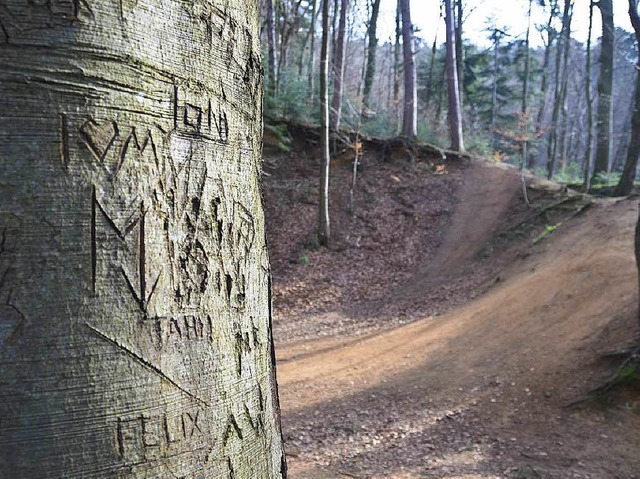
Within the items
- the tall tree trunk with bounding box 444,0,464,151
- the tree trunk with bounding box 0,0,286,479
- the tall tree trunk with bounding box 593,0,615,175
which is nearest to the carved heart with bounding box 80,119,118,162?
the tree trunk with bounding box 0,0,286,479

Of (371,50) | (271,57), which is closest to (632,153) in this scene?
(271,57)

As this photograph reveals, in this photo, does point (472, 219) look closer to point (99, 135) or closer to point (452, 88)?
point (452, 88)

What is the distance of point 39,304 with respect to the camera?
87 cm

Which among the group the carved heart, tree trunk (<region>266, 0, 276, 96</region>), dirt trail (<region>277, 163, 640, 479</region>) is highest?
tree trunk (<region>266, 0, 276, 96</region>)

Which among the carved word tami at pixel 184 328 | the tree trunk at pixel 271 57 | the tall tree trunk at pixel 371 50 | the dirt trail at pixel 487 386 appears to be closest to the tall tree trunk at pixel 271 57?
the tree trunk at pixel 271 57

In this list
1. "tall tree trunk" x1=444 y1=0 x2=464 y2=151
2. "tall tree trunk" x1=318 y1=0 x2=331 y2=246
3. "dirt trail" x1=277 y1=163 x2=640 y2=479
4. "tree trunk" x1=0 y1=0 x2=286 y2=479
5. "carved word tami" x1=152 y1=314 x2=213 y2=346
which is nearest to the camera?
"tree trunk" x1=0 y1=0 x2=286 y2=479

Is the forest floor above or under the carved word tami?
under

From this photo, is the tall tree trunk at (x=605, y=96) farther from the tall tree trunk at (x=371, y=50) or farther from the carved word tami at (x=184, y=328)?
the carved word tami at (x=184, y=328)

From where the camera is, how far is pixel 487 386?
6.80 meters

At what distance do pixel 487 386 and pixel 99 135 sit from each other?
6771 millimetres

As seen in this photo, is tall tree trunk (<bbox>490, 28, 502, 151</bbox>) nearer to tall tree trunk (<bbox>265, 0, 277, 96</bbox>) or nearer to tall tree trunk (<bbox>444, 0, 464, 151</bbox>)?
tall tree trunk (<bbox>444, 0, 464, 151</bbox>)

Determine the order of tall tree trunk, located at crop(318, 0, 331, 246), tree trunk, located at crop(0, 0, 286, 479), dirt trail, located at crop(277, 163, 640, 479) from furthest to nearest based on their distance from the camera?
1. tall tree trunk, located at crop(318, 0, 331, 246)
2. dirt trail, located at crop(277, 163, 640, 479)
3. tree trunk, located at crop(0, 0, 286, 479)

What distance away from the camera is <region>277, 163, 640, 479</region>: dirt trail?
201 inches

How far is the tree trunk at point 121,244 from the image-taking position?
0.86 m
